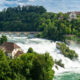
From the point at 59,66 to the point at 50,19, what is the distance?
4268cm

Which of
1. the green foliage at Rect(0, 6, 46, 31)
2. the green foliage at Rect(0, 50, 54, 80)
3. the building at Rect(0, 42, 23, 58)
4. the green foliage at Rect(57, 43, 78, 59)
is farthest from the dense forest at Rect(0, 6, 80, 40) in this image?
the green foliage at Rect(0, 50, 54, 80)

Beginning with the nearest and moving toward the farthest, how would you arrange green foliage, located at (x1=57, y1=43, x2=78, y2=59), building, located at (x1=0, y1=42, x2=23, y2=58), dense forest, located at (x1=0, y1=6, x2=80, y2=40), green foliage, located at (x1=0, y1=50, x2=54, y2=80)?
green foliage, located at (x1=0, y1=50, x2=54, y2=80)
building, located at (x1=0, y1=42, x2=23, y2=58)
green foliage, located at (x1=57, y1=43, x2=78, y2=59)
dense forest, located at (x1=0, y1=6, x2=80, y2=40)

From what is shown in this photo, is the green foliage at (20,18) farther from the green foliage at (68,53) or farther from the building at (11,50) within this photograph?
the building at (11,50)

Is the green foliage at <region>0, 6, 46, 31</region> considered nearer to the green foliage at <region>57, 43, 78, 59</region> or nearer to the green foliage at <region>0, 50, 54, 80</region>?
the green foliage at <region>57, 43, 78, 59</region>

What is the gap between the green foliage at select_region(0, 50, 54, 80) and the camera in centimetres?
2222

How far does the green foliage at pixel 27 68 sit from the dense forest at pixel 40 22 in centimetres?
3542

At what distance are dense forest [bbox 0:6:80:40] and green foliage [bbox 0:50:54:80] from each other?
35416mm

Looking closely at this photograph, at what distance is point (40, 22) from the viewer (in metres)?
78.1

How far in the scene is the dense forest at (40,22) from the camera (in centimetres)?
6228

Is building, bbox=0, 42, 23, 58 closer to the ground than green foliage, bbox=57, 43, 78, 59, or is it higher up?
higher up

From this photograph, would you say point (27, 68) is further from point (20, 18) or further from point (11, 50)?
point (20, 18)

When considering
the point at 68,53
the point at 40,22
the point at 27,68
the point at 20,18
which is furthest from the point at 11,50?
the point at 20,18

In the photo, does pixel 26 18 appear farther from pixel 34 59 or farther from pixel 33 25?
pixel 34 59

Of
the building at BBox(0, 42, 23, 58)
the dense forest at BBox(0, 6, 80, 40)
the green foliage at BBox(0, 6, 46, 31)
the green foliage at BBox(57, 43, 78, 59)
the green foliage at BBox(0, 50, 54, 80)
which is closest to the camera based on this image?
the green foliage at BBox(0, 50, 54, 80)
